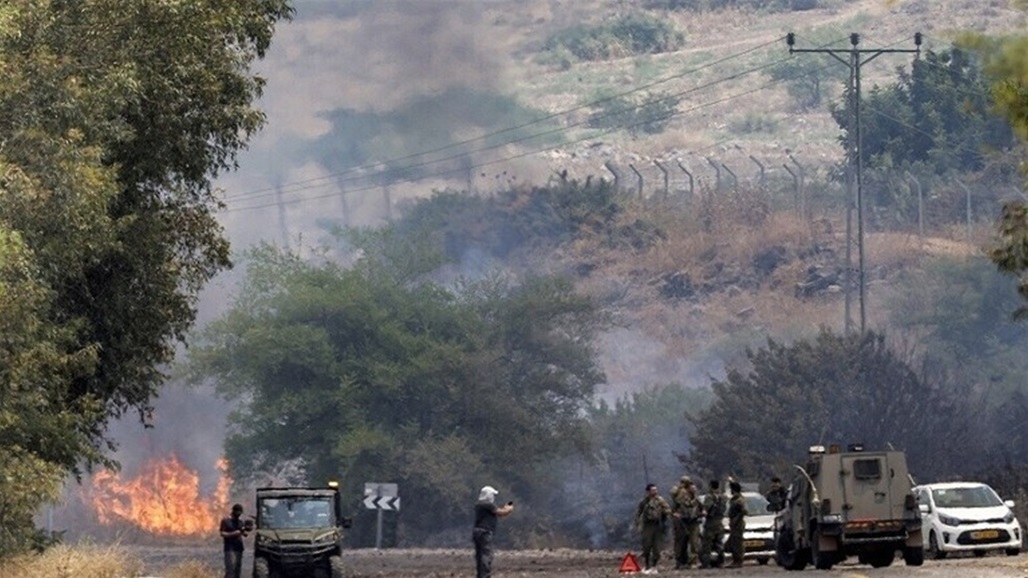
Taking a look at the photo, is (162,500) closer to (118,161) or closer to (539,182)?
(539,182)

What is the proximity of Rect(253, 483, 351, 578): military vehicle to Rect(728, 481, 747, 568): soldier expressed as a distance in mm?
8100

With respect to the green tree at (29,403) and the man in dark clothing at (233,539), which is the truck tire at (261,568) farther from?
the green tree at (29,403)

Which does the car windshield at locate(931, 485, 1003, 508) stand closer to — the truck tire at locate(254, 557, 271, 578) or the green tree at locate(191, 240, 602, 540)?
the truck tire at locate(254, 557, 271, 578)

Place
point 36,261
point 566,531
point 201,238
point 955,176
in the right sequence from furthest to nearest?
point 955,176, point 566,531, point 201,238, point 36,261

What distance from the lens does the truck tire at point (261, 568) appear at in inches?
1566

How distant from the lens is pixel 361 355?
291 ft

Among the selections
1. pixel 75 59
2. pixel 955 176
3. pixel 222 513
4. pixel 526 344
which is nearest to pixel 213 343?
pixel 222 513

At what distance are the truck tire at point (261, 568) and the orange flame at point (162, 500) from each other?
51.0 m

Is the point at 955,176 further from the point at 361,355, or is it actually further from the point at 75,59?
the point at 75,59

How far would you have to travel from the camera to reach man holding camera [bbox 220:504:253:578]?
40.9m

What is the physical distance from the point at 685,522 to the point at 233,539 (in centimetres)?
911

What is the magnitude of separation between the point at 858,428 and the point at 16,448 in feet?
160

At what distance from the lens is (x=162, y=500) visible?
94.5m

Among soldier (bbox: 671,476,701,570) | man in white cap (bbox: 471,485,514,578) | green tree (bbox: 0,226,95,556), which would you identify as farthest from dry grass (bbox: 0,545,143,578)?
soldier (bbox: 671,476,701,570)
